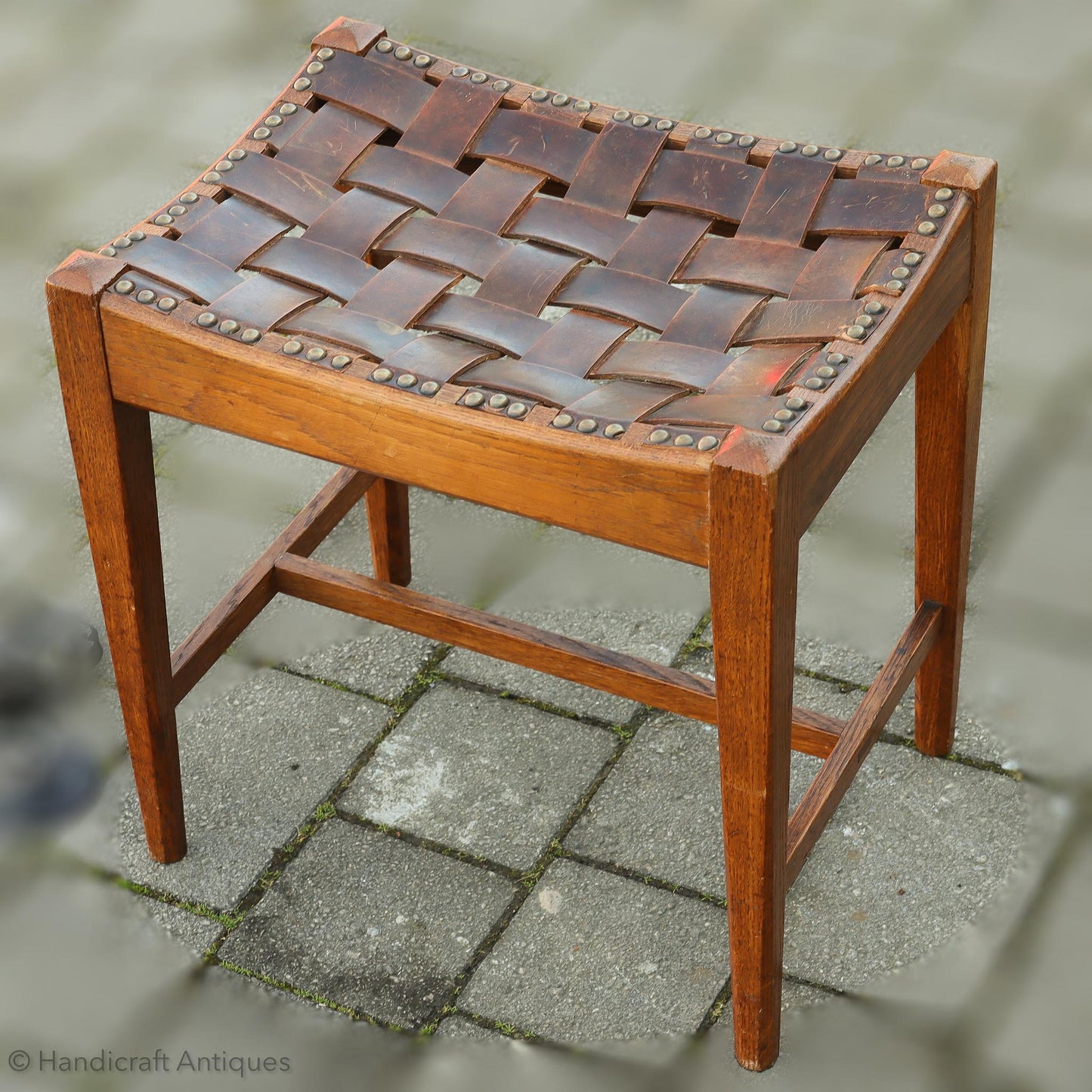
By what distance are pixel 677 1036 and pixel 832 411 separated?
Result: 733 mm

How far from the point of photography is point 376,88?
1826 mm

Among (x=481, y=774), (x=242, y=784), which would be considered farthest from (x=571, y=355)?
(x=242, y=784)

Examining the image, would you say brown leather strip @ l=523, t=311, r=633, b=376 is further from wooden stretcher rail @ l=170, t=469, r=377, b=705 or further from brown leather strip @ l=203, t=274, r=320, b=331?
wooden stretcher rail @ l=170, t=469, r=377, b=705

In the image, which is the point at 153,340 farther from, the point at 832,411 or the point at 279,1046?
the point at 279,1046

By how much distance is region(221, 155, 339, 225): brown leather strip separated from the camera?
67.3 inches

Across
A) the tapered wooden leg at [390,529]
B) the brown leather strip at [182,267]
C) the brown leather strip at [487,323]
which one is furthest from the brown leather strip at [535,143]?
the tapered wooden leg at [390,529]

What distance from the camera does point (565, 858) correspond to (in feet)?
6.40

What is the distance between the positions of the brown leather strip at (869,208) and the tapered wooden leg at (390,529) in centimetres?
76

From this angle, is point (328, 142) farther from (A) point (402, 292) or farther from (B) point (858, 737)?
(B) point (858, 737)

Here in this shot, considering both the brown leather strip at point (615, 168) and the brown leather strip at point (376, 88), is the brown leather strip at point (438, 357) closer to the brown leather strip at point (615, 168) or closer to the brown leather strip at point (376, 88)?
the brown leather strip at point (615, 168)

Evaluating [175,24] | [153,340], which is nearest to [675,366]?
[153,340]

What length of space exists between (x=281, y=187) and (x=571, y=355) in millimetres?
397

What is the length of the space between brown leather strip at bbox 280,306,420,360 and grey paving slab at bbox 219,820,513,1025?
690 millimetres

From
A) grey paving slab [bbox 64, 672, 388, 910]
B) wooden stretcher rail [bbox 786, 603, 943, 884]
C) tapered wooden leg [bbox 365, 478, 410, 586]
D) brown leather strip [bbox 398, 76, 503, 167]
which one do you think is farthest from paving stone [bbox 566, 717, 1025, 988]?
brown leather strip [bbox 398, 76, 503, 167]
